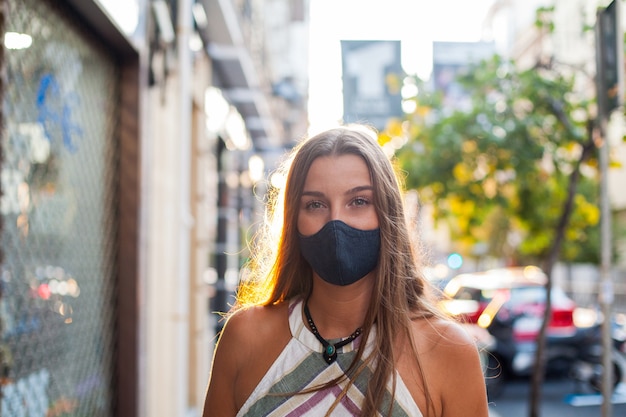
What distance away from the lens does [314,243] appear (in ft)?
7.16

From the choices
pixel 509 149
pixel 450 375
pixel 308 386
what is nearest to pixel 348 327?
pixel 308 386

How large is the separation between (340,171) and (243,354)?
67cm

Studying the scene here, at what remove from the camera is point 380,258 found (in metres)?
2.20

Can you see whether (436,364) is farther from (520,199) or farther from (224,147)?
(224,147)

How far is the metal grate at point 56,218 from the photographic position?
3236mm

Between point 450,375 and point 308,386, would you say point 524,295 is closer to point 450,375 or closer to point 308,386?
point 450,375

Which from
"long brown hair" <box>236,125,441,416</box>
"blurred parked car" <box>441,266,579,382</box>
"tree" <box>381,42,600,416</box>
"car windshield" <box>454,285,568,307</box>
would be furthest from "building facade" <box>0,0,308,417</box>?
"car windshield" <box>454,285,568,307</box>

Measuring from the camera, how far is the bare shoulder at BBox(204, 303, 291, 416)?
7.22 feet

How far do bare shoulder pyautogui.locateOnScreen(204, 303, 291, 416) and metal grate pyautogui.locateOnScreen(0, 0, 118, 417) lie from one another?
1153 millimetres

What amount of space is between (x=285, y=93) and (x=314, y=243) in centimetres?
1627

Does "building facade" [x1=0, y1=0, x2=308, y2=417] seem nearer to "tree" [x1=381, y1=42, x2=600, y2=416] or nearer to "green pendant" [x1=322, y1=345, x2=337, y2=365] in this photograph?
"green pendant" [x1=322, y1=345, x2=337, y2=365]

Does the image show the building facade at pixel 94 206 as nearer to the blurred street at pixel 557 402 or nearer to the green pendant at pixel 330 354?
the green pendant at pixel 330 354

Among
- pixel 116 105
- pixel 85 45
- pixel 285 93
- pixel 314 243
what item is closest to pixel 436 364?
pixel 314 243

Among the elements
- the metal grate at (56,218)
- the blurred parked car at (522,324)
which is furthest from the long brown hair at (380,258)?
the blurred parked car at (522,324)
